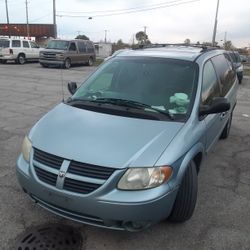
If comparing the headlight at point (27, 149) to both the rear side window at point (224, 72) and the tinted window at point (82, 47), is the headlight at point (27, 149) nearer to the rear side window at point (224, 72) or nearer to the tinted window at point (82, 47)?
the rear side window at point (224, 72)

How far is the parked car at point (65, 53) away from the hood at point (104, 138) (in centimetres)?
1844

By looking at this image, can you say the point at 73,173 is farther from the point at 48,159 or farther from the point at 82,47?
the point at 82,47

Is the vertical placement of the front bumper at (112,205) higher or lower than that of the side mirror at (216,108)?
lower

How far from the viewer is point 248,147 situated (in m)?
6.27

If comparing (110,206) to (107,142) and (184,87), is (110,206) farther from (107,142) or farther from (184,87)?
(184,87)

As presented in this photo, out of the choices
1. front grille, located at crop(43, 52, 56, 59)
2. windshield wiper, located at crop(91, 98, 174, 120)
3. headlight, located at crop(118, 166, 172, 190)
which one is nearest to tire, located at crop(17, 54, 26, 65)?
front grille, located at crop(43, 52, 56, 59)

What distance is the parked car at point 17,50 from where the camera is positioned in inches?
937

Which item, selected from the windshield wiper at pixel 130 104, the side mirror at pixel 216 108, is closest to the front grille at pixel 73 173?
the windshield wiper at pixel 130 104

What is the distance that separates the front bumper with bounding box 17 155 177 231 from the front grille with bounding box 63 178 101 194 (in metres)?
0.04

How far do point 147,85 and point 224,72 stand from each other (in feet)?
6.52

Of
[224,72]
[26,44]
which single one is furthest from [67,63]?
[224,72]

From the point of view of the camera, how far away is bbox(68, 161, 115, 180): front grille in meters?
2.95

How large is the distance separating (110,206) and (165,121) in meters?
1.15

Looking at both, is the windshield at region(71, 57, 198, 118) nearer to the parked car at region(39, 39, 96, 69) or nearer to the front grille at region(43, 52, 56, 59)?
the parked car at region(39, 39, 96, 69)
